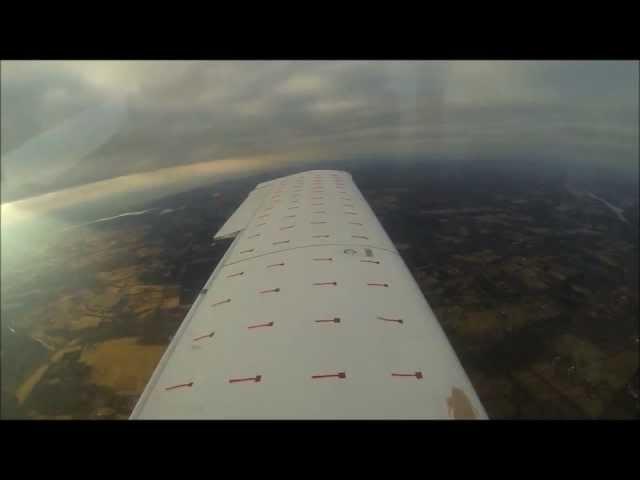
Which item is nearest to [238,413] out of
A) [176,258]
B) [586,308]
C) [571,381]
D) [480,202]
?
[571,381]

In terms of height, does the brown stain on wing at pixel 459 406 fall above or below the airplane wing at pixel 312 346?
below

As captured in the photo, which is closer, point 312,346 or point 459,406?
point 459,406

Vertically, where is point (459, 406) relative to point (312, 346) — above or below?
below

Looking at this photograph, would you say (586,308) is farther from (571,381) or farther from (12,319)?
(12,319)

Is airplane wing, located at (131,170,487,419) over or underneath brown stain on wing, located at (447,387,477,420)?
over
